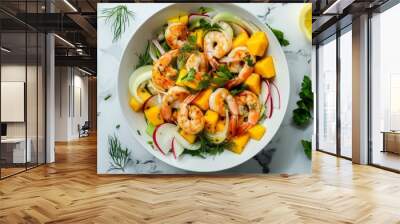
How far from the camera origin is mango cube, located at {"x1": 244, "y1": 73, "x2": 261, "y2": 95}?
4.94 m

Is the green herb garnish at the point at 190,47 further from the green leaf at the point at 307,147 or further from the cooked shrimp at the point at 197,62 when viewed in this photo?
the green leaf at the point at 307,147

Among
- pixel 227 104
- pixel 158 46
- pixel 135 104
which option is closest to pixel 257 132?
pixel 227 104

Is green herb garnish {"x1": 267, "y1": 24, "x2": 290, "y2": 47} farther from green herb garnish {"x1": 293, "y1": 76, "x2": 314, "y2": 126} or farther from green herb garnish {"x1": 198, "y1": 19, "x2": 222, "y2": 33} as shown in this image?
green herb garnish {"x1": 198, "y1": 19, "x2": 222, "y2": 33}

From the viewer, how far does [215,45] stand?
502cm

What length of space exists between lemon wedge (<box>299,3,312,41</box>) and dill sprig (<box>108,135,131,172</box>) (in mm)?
2946

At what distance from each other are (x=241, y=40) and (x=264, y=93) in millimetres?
746

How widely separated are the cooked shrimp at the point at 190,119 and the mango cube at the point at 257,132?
63 cm

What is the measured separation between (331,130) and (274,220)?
6095 millimetres

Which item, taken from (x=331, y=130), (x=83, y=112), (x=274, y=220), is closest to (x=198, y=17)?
(x=274, y=220)

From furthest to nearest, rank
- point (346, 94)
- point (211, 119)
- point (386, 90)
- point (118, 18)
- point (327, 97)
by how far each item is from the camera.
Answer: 1. point (327, 97)
2. point (346, 94)
3. point (386, 90)
4. point (118, 18)
5. point (211, 119)

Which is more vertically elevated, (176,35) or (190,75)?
(176,35)

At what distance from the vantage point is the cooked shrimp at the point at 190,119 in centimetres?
487

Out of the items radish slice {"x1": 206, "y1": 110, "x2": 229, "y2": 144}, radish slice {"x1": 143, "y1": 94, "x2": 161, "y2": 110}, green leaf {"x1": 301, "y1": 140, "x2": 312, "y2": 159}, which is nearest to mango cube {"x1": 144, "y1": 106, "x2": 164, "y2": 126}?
radish slice {"x1": 143, "y1": 94, "x2": 161, "y2": 110}

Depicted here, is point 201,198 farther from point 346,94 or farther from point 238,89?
point 346,94
